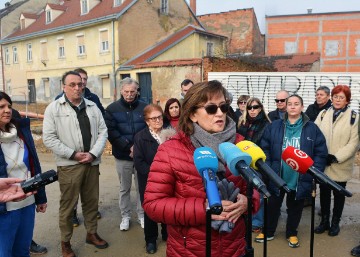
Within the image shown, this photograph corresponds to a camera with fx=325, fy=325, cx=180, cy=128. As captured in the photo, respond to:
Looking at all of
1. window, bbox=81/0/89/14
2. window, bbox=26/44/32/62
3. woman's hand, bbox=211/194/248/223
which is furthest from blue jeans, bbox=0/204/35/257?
window, bbox=26/44/32/62

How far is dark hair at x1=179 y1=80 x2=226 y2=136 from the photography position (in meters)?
2.17

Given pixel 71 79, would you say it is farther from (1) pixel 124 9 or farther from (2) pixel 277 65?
(1) pixel 124 9

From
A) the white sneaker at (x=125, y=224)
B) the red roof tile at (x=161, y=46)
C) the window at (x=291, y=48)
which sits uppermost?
the window at (x=291, y=48)

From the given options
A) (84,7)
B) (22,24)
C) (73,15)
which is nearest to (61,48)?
(73,15)

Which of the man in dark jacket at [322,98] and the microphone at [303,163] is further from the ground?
the man in dark jacket at [322,98]

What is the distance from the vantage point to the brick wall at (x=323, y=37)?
33.5m

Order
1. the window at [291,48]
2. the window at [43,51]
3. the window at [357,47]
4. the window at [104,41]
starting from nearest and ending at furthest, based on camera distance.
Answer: the window at [104,41], the window at [43,51], the window at [357,47], the window at [291,48]

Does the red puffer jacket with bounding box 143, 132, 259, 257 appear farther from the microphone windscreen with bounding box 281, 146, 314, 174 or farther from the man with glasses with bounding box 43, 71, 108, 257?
the man with glasses with bounding box 43, 71, 108, 257

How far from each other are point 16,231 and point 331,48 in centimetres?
3688

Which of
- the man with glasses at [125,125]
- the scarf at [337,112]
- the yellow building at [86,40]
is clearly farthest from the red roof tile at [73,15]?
the scarf at [337,112]

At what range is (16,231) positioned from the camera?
300 cm

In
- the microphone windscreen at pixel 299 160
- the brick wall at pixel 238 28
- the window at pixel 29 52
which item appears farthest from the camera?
the brick wall at pixel 238 28

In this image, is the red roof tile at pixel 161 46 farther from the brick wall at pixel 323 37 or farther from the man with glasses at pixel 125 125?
the man with glasses at pixel 125 125

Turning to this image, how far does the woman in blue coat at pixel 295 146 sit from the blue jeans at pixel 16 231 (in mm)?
2800
